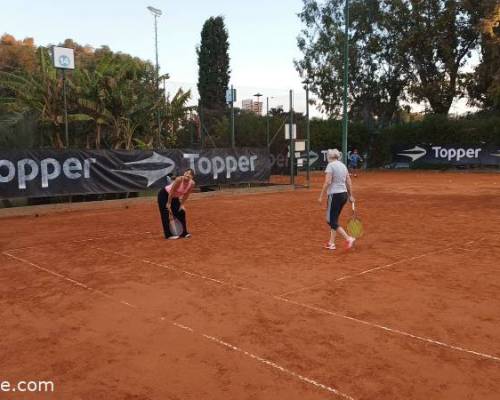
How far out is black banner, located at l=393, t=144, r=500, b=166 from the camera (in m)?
32.2

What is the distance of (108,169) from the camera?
1620cm

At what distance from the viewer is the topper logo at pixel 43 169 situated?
45.6 feet

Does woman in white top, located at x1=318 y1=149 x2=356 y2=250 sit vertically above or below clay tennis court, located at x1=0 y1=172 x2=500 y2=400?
above

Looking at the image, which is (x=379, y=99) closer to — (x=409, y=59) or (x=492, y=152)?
(x=409, y=59)

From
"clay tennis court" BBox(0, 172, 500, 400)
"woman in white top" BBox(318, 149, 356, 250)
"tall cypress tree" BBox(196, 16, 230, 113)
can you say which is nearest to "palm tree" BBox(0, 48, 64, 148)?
"clay tennis court" BBox(0, 172, 500, 400)

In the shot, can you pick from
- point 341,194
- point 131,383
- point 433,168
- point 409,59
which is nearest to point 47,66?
point 341,194

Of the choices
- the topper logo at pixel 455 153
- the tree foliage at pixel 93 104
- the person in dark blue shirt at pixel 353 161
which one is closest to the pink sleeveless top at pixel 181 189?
the tree foliage at pixel 93 104

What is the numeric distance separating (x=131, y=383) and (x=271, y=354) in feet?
4.00

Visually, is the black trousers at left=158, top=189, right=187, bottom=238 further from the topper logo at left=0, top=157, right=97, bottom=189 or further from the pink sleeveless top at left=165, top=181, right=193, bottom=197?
the topper logo at left=0, top=157, right=97, bottom=189

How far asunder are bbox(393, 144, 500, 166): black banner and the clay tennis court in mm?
23893

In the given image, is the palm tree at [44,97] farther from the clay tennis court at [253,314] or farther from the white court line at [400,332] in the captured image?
the white court line at [400,332]

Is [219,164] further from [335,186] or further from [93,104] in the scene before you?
[335,186]

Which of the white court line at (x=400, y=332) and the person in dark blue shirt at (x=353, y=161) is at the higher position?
the person in dark blue shirt at (x=353, y=161)

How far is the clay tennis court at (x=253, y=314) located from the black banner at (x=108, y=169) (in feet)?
13.5
